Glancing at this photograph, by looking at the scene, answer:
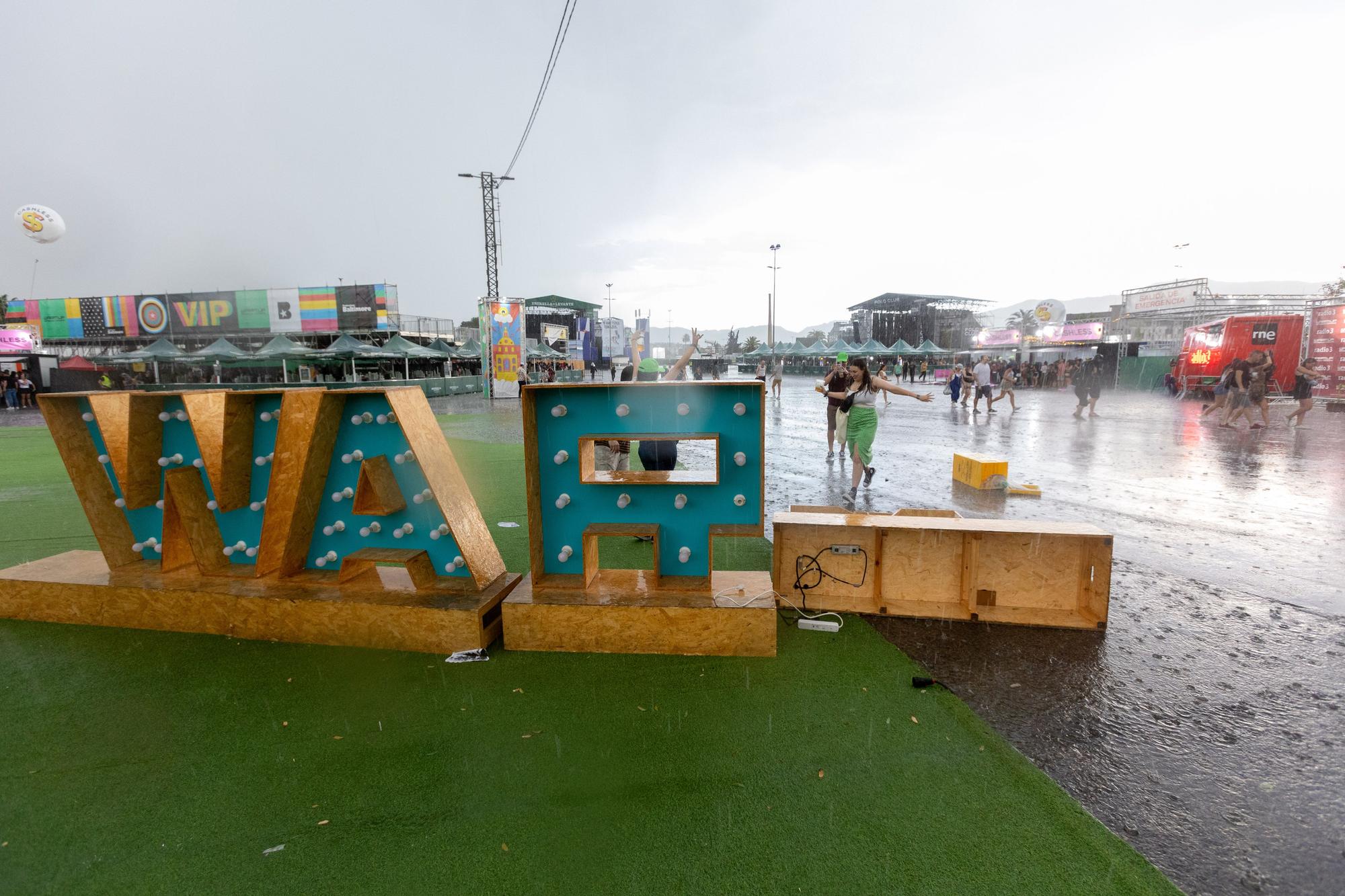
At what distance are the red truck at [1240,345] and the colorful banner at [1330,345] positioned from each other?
133 centimetres

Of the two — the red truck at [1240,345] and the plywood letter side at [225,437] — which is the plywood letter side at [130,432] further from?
the red truck at [1240,345]

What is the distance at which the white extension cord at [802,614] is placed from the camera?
3697 millimetres

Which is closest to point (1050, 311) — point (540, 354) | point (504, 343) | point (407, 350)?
point (540, 354)

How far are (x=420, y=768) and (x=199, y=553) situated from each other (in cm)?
268

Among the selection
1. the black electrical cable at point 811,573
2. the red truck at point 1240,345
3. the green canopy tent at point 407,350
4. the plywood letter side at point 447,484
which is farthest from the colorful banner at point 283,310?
the red truck at point 1240,345

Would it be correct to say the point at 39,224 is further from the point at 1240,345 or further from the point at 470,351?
the point at 1240,345

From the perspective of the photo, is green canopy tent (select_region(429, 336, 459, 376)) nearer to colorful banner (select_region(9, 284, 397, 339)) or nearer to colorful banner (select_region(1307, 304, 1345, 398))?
colorful banner (select_region(9, 284, 397, 339))

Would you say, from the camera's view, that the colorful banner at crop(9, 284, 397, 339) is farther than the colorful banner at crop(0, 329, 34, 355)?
→ Yes

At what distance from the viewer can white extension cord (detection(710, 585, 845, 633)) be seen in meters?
3.70

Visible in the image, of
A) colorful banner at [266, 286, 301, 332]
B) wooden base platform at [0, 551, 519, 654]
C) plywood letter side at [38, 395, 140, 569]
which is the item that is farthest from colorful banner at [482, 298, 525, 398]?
wooden base platform at [0, 551, 519, 654]

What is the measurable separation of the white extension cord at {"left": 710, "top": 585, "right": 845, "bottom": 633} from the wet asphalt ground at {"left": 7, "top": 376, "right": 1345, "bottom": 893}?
0.37 m

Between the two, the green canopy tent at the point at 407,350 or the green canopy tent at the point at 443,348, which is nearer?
the green canopy tent at the point at 407,350

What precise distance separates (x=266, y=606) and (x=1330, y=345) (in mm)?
30777

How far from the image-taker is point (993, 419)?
1820 centimetres
